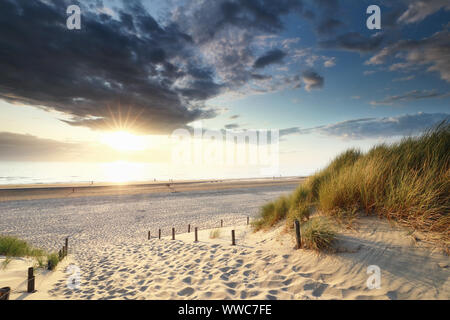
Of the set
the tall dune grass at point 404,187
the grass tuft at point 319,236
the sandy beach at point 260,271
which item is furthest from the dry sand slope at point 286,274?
the tall dune grass at point 404,187

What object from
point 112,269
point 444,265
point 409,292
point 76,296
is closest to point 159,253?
point 112,269

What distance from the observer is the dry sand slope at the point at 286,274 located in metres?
3.90

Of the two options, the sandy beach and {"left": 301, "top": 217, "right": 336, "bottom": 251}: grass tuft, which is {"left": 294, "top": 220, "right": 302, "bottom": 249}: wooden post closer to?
{"left": 301, "top": 217, "right": 336, "bottom": 251}: grass tuft

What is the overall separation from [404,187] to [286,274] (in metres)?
3.69

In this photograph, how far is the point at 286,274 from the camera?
4934mm

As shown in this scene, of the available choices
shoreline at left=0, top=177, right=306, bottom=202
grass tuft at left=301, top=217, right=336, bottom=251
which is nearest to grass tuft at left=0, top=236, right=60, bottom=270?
grass tuft at left=301, top=217, right=336, bottom=251

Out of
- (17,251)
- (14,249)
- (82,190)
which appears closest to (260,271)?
(17,251)

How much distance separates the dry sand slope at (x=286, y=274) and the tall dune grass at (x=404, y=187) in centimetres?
50

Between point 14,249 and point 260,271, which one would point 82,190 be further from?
point 260,271

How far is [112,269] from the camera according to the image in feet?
25.7

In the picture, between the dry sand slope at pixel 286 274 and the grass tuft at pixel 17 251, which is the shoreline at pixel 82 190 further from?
the dry sand slope at pixel 286 274

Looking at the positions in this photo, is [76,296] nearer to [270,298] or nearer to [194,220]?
[270,298]

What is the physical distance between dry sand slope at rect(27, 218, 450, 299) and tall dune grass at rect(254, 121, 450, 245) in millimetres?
502
